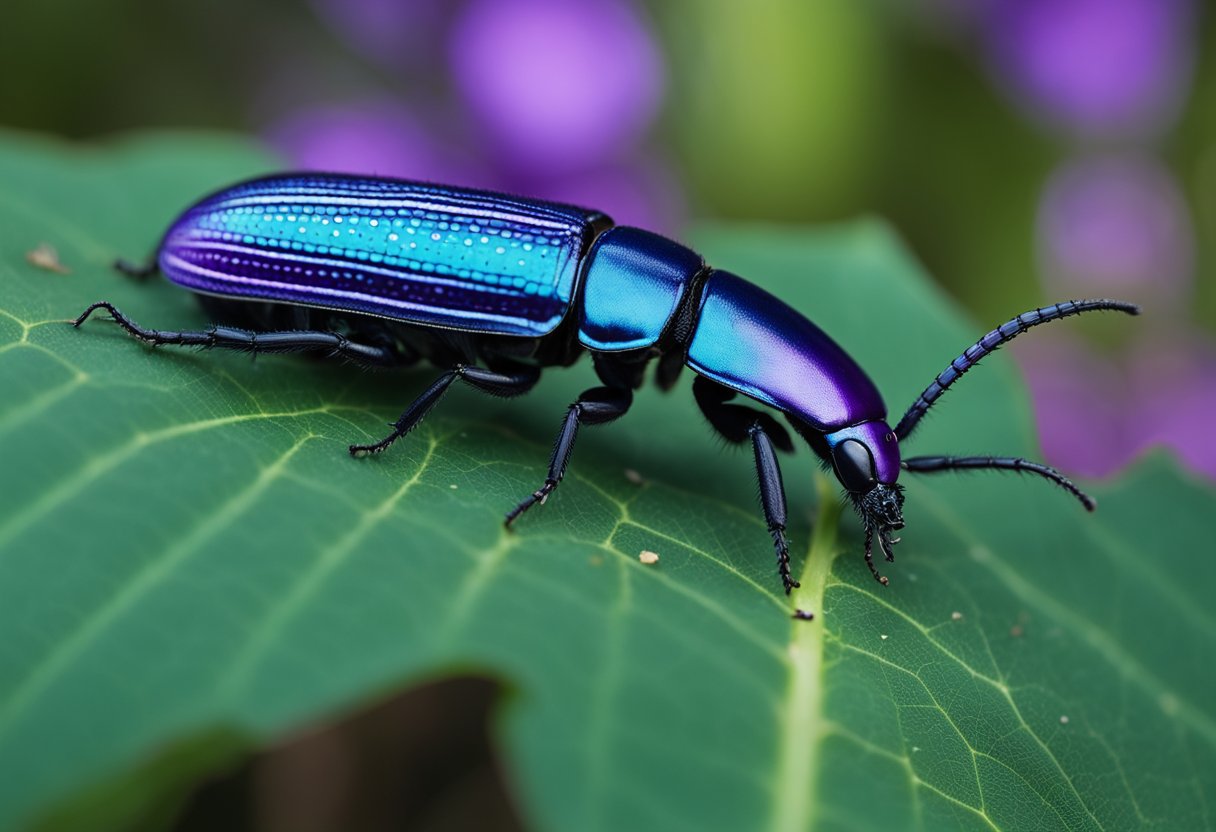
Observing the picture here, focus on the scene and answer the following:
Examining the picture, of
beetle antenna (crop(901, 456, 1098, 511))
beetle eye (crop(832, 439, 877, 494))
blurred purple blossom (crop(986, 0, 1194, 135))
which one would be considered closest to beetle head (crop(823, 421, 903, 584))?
beetle eye (crop(832, 439, 877, 494))

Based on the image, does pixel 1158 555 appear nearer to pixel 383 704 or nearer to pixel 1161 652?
pixel 1161 652

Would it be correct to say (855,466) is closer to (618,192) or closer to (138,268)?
(138,268)

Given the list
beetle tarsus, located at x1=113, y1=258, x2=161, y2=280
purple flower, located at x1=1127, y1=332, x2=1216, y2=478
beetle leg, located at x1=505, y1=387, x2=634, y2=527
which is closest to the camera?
beetle leg, located at x1=505, y1=387, x2=634, y2=527

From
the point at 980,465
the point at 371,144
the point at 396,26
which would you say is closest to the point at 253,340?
the point at 980,465

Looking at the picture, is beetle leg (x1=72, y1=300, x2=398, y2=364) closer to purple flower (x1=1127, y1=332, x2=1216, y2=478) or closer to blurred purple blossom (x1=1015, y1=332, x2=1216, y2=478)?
blurred purple blossom (x1=1015, y1=332, x2=1216, y2=478)

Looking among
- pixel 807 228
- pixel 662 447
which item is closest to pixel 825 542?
pixel 662 447
